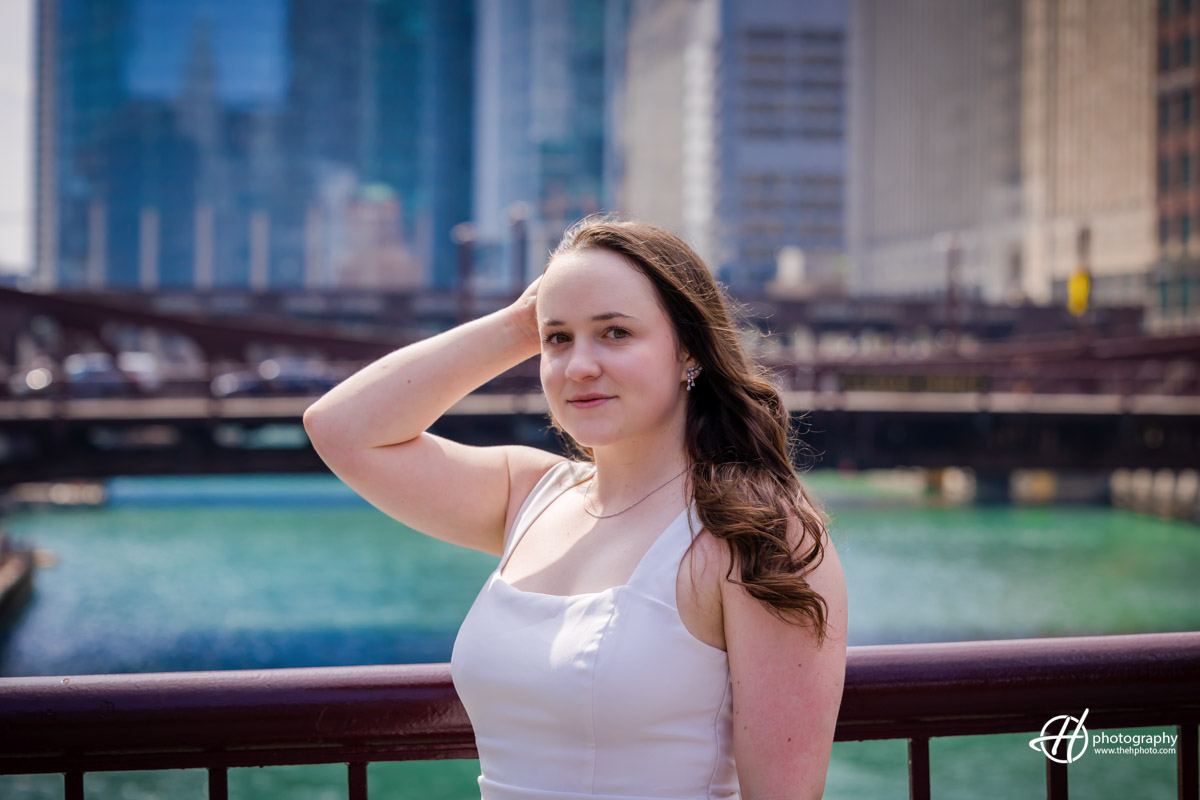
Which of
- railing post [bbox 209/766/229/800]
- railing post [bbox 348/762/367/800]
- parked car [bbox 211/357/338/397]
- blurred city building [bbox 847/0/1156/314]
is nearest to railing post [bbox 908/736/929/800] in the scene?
railing post [bbox 348/762/367/800]

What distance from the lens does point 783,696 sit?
182 centimetres

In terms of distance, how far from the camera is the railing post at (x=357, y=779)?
220cm

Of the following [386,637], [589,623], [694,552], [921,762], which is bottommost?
[386,637]

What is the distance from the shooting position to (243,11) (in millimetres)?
122188

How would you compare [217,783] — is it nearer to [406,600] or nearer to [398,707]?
[398,707]

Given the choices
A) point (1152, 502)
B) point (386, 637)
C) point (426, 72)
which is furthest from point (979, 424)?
point (426, 72)

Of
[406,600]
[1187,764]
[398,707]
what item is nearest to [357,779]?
[398,707]

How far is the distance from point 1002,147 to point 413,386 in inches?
4019

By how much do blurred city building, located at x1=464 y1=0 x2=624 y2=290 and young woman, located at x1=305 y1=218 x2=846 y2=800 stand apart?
112 meters

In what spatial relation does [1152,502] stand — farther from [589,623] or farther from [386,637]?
[589,623]

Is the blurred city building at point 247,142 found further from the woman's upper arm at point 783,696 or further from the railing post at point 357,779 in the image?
the woman's upper arm at point 783,696

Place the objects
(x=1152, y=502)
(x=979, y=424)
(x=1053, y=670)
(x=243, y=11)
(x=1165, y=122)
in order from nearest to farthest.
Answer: (x=1053, y=670) → (x=979, y=424) → (x=1152, y=502) → (x=1165, y=122) → (x=243, y=11)

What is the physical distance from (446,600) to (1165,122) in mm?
51645

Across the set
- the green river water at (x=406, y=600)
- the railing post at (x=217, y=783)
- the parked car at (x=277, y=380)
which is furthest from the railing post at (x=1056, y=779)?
the parked car at (x=277, y=380)
